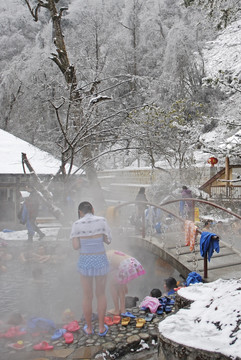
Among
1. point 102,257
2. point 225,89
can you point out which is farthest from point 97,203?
point 102,257

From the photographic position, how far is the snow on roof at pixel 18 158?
46.6 ft

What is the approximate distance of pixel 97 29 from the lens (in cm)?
2264

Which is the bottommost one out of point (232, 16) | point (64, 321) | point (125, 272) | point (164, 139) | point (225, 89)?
point (64, 321)

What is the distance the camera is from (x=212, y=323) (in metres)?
2.88

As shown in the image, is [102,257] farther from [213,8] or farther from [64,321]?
[213,8]

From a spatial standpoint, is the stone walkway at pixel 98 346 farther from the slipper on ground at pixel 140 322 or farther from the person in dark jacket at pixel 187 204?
the person in dark jacket at pixel 187 204

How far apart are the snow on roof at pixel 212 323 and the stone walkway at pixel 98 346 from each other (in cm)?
106

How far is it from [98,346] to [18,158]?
1241 cm

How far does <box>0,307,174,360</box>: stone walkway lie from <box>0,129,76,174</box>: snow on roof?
1047 centimetres

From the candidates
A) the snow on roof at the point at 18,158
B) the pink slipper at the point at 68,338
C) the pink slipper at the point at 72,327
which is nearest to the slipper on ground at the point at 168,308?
the pink slipper at the point at 72,327

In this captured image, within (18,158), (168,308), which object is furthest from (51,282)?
(18,158)

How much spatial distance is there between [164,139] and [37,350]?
8.83m

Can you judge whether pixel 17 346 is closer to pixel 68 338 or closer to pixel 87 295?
pixel 68 338

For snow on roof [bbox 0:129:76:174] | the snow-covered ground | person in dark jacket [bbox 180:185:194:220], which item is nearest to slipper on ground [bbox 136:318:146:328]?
person in dark jacket [bbox 180:185:194:220]
